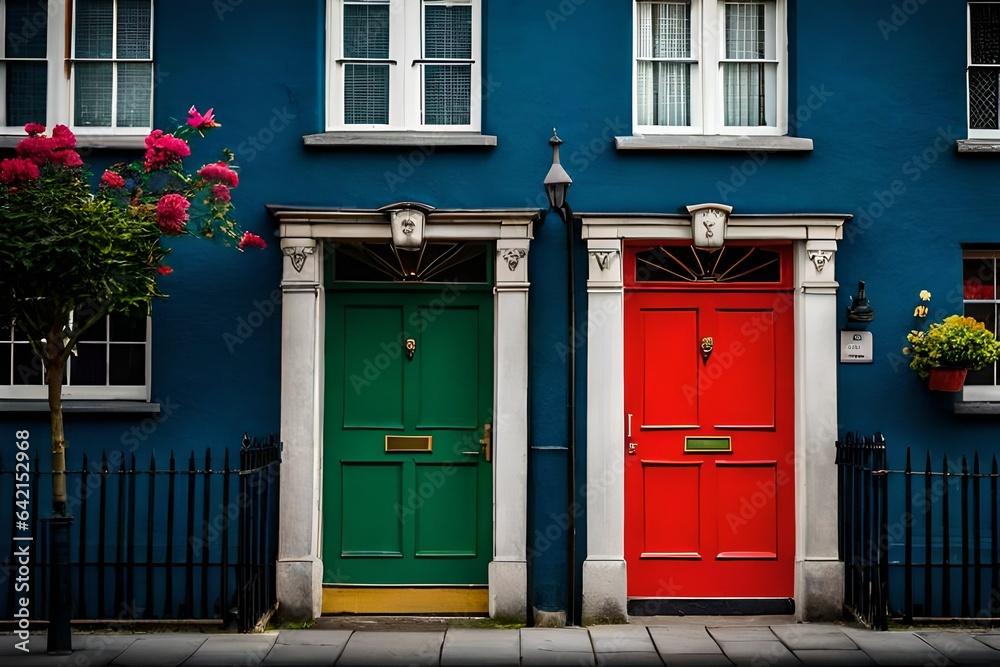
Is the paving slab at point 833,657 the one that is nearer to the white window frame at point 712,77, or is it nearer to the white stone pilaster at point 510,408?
the white stone pilaster at point 510,408

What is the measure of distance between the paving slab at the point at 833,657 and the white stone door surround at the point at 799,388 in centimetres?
90

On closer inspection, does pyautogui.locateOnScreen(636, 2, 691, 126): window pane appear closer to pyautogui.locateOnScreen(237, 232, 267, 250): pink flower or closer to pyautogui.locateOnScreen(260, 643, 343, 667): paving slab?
pyautogui.locateOnScreen(237, 232, 267, 250): pink flower

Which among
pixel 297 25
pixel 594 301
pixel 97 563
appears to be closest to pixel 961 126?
pixel 594 301

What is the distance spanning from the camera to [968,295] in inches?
350

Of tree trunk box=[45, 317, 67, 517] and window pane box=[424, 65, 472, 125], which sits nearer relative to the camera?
tree trunk box=[45, 317, 67, 517]

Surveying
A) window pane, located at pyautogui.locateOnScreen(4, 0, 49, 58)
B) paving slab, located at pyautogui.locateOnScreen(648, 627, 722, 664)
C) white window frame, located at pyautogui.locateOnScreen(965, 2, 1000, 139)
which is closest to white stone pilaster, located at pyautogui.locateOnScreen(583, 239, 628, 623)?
paving slab, located at pyautogui.locateOnScreen(648, 627, 722, 664)

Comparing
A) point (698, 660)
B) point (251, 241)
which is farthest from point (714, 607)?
point (251, 241)

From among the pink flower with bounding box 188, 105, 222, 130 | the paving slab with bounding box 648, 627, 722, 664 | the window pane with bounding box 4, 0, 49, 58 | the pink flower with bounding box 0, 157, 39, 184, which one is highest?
the window pane with bounding box 4, 0, 49, 58

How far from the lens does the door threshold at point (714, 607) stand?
8695 millimetres

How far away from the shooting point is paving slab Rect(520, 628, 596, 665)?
7.38 metres

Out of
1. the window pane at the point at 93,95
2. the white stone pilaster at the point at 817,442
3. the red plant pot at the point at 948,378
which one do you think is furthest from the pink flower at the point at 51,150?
the red plant pot at the point at 948,378

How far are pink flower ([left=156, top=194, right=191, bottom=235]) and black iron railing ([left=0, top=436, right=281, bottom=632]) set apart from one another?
63.6 inches

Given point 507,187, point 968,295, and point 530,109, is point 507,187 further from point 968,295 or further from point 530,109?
point 968,295

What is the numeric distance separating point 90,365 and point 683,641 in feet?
16.9
